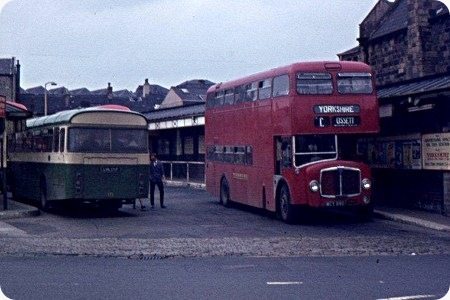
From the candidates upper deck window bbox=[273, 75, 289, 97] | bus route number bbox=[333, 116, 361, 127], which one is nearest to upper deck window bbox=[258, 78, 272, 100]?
upper deck window bbox=[273, 75, 289, 97]

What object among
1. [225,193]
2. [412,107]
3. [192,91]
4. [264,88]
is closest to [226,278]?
[264,88]

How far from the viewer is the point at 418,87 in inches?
931

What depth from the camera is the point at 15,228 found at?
1947 centimetres

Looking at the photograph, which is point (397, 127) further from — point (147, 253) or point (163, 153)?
point (163, 153)

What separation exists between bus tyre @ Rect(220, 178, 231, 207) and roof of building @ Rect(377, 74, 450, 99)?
6.14 m

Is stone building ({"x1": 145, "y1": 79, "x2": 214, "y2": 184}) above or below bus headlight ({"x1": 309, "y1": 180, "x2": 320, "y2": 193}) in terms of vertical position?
above

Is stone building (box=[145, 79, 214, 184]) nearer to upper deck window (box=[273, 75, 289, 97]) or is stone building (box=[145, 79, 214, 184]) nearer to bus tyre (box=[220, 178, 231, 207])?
bus tyre (box=[220, 178, 231, 207])

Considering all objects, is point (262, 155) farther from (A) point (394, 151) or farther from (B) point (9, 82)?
(B) point (9, 82)

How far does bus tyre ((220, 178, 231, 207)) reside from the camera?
26.8 m

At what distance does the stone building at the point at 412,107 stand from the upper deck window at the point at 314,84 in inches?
102

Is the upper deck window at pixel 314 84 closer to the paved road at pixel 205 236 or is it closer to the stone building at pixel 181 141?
the paved road at pixel 205 236

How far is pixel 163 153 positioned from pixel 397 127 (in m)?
30.4

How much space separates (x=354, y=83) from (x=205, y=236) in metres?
6.25

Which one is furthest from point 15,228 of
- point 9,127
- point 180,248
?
point 9,127
